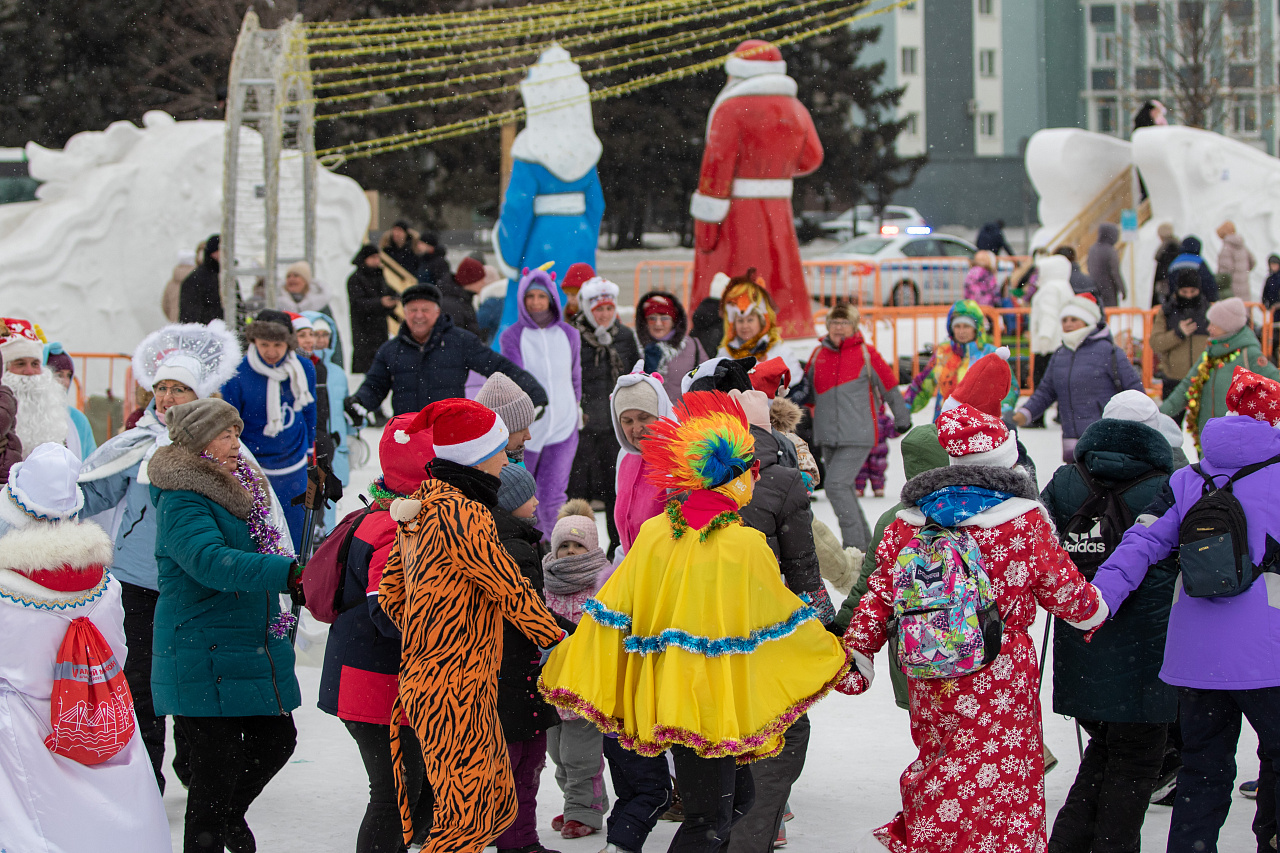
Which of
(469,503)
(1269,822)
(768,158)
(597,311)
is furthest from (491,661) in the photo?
(768,158)

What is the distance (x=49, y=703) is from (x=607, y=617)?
1.45 metres

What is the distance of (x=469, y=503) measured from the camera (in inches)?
133

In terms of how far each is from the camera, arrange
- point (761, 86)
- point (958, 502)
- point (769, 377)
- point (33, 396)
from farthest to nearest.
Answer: point (761, 86), point (33, 396), point (769, 377), point (958, 502)

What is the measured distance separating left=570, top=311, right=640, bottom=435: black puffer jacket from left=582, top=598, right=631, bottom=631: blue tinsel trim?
15.6ft

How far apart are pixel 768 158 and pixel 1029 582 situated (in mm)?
8173

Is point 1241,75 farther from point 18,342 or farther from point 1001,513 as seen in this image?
point 1001,513

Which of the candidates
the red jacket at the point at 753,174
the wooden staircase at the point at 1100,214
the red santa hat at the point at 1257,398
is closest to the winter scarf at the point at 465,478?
the red santa hat at the point at 1257,398

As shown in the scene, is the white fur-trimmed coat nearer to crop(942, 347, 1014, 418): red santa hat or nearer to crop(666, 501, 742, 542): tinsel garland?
crop(666, 501, 742, 542): tinsel garland

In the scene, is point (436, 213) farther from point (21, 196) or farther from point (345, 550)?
point (345, 550)

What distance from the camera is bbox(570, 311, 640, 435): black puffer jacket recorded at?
324 inches

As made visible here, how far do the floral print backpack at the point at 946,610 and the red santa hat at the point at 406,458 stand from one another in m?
1.29

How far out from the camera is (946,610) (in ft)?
10.6

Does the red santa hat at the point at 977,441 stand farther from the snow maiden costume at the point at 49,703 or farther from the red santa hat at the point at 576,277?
the red santa hat at the point at 576,277

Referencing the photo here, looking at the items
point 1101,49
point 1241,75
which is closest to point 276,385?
point 1241,75
